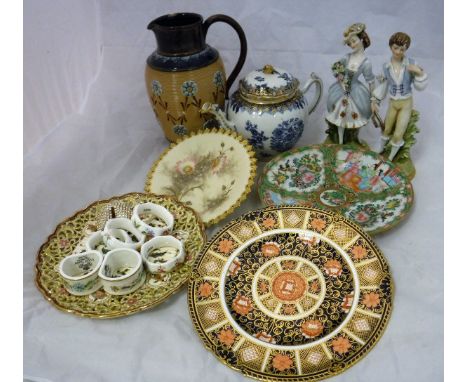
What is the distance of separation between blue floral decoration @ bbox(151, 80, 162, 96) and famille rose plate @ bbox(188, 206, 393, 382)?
52 centimetres

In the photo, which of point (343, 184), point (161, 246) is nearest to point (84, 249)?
point (161, 246)

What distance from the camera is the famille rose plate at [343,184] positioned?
130cm

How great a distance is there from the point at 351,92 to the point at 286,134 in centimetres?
22

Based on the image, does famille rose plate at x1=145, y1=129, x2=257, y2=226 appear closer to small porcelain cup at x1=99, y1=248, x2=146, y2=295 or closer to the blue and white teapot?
the blue and white teapot

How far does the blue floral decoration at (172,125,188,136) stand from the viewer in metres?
1.58

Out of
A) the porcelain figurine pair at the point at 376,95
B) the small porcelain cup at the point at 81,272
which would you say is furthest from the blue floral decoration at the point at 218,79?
the small porcelain cup at the point at 81,272

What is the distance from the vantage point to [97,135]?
5.95ft

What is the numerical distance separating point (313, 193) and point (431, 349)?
541mm

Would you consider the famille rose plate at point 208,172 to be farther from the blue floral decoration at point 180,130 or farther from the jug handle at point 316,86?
the jug handle at point 316,86

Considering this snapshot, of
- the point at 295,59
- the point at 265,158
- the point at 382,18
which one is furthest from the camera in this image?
the point at 295,59

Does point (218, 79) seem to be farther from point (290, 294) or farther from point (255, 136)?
point (290, 294)

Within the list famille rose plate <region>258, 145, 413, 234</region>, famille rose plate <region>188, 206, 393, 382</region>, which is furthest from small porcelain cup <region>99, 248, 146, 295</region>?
famille rose plate <region>258, 145, 413, 234</region>

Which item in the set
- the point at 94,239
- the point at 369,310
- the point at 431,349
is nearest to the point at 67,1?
the point at 94,239

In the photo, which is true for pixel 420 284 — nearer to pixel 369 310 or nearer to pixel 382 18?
pixel 369 310
